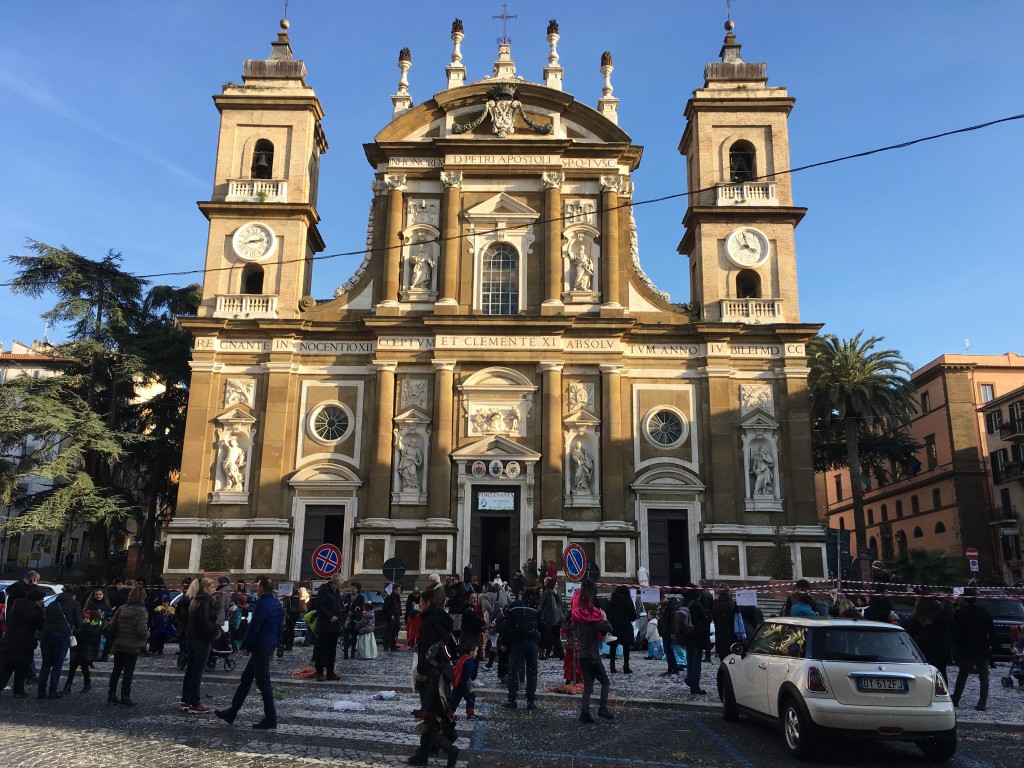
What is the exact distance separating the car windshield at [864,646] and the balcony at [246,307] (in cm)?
2400

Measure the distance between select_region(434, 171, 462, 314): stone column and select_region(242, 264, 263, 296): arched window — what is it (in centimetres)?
672

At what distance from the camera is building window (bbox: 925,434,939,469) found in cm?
5221

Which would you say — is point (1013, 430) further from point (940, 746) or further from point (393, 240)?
point (940, 746)

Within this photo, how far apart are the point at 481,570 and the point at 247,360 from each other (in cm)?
1067

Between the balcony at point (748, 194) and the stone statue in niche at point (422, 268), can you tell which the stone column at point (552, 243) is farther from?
A: the balcony at point (748, 194)

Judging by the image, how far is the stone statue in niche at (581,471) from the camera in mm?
27844

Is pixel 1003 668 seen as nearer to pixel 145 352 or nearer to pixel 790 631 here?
pixel 790 631

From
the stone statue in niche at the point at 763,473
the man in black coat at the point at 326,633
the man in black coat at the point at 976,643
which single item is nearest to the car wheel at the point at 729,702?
the man in black coat at the point at 976,643

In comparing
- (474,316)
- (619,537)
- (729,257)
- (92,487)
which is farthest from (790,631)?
(92,487)

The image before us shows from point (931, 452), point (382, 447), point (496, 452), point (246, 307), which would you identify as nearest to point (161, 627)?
point (382, 447)

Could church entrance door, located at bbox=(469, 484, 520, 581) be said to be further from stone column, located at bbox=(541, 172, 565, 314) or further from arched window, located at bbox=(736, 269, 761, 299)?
arched window, located at bbox=(736, 269, 761, 299)

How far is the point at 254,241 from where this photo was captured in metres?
30.8

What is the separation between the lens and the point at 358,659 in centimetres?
1805

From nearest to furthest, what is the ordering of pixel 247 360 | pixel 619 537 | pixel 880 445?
pixel 619 537, pixel 247 360, pixel 880 445
